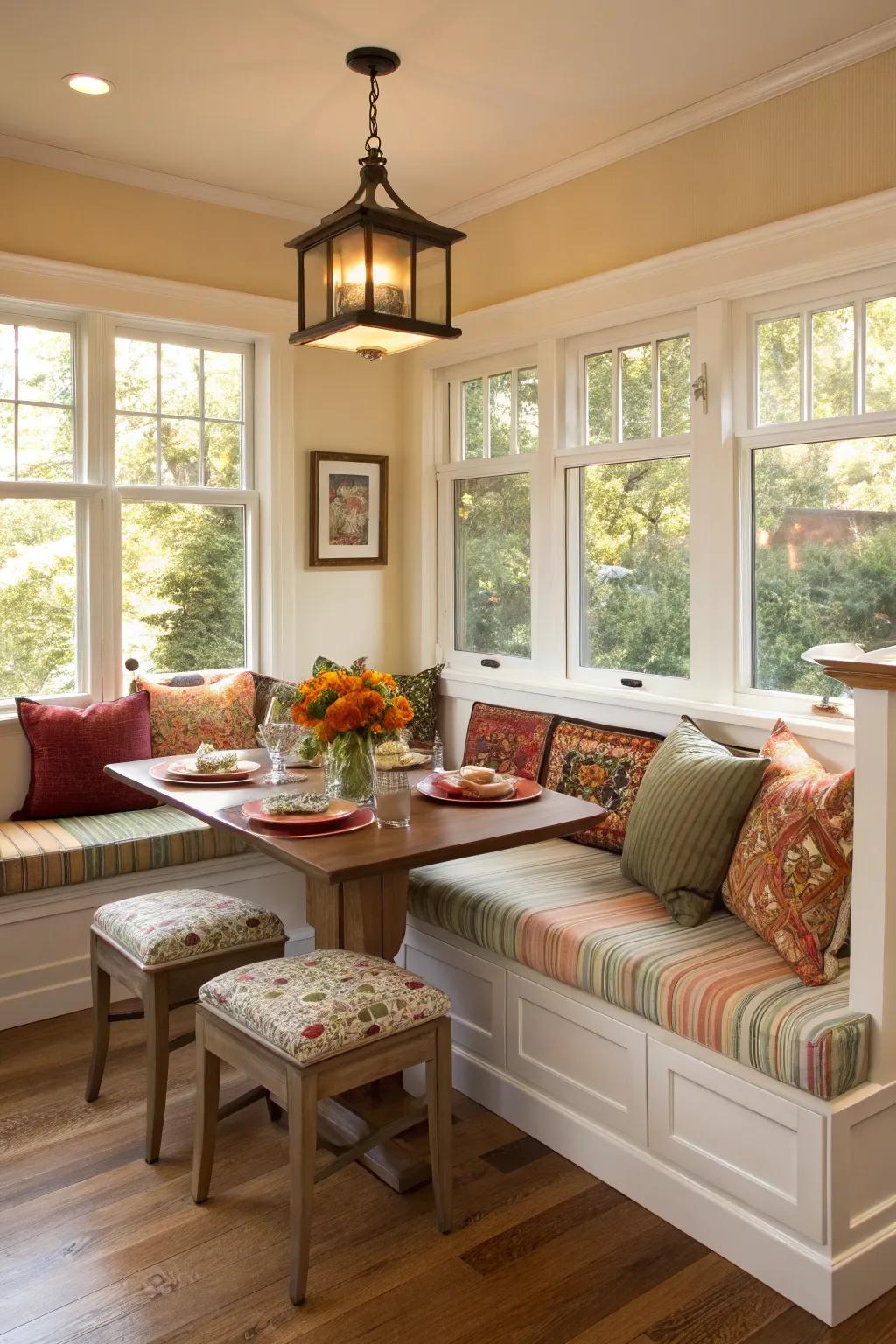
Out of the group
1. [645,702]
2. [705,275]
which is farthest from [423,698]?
[705,275]

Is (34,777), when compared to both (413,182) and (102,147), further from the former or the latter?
(413,182)

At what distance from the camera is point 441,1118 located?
2279 mm

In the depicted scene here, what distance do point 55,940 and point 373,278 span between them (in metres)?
2.23

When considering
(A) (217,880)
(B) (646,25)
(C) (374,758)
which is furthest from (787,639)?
(A) (217,880)

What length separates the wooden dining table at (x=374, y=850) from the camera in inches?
92.7

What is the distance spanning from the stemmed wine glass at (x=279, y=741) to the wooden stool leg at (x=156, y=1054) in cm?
68

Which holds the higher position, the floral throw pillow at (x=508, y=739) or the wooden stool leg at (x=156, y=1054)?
the floral throw pillow at (x=508, y=739)

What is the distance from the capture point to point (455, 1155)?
2.61 meters

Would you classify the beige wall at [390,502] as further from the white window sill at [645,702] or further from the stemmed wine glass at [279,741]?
the stemmed wine glass at [279,741]

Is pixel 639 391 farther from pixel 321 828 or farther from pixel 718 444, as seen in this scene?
Answer: pixel 321 828

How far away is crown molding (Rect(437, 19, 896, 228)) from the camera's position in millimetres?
2863

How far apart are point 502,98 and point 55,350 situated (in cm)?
181

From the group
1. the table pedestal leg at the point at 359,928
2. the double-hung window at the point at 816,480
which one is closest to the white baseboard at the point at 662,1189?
the table pedestal leg at the point at 359,928

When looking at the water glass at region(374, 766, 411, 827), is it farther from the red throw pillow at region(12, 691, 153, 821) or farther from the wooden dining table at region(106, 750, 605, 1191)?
the red throw pillow at region(12, 691, 153, 821)
